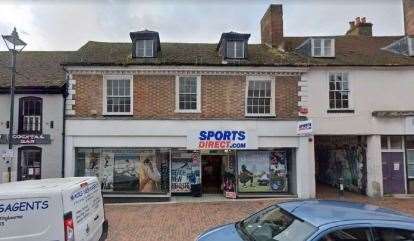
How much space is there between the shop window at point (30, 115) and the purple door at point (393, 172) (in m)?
15.2

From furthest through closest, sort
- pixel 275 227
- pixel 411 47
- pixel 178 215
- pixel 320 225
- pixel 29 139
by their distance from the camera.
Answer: pixel 411 47 < pixel 29 139 < pixel 178 215 < pixel 275 227 < pixel 320 225

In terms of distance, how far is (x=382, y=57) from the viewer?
18062 mm

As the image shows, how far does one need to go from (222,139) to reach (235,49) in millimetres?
4184

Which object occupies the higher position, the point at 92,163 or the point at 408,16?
the point at 408,16

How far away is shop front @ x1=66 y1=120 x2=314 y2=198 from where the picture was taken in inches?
642

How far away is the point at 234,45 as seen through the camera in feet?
56.9

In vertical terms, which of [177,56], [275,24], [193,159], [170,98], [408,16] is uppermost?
[408,16]

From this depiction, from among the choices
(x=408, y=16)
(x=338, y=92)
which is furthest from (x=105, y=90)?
(x=408, y=16)

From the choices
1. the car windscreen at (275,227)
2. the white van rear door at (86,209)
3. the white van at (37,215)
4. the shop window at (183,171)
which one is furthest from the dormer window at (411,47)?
the white van at (37,215)

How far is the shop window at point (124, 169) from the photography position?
1644 centimetres

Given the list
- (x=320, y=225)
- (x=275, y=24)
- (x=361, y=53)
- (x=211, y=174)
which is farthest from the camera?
(x=275, y=24)

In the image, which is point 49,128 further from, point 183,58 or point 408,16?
point 408,16

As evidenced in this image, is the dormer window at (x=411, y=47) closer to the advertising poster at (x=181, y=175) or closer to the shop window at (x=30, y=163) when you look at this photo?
the advertising poster at (x=181, y=175)

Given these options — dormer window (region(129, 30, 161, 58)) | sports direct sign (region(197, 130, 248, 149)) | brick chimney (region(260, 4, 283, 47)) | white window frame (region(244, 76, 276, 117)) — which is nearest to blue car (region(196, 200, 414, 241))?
sports direct sign (region(197, 130, 248, 149))
